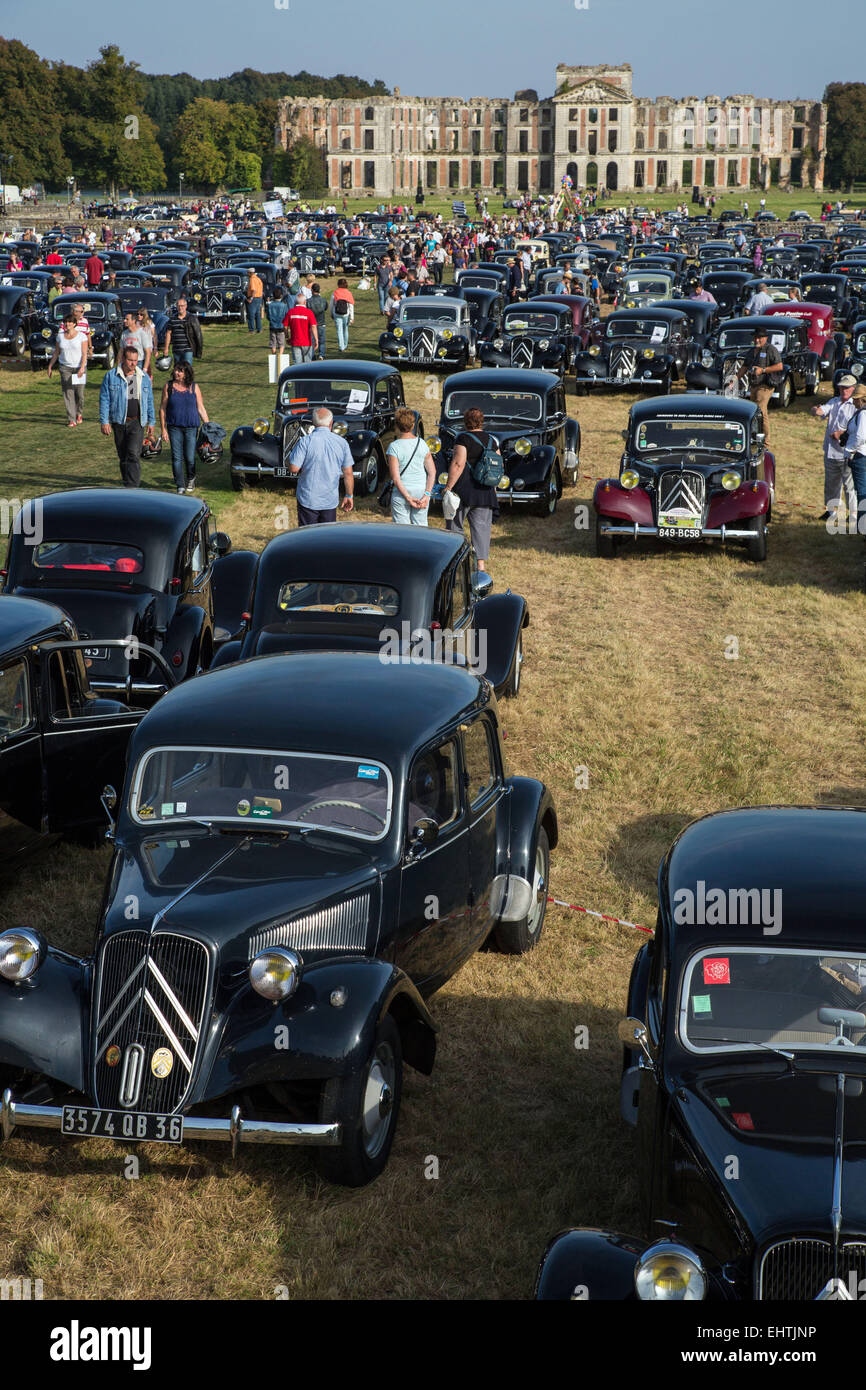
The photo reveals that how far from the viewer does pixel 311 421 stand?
18812 mm

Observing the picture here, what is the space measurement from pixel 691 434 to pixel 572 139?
6804 inches

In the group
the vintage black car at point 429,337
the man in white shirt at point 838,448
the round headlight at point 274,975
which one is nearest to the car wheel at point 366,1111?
the round headlight at point 274,975

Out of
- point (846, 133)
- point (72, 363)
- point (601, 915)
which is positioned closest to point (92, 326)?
point (72, 363)

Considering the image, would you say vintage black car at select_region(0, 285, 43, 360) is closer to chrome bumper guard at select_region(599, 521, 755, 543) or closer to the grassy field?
the grassy field

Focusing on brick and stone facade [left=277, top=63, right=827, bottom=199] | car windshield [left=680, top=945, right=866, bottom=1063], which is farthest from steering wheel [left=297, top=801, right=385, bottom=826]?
brick and stone facade [left=277, top=63, right=827, bottom=199]

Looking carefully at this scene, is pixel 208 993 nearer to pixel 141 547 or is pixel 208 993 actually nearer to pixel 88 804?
pixel 88 804

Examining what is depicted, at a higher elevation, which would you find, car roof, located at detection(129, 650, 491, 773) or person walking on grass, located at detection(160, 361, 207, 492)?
person walking on grass, located at detection(160, 361, 207, 492)

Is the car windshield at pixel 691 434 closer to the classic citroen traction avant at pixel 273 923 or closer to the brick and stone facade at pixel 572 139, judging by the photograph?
the classic citroen traction avant at pixel 273 923

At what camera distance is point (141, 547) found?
11.3 m

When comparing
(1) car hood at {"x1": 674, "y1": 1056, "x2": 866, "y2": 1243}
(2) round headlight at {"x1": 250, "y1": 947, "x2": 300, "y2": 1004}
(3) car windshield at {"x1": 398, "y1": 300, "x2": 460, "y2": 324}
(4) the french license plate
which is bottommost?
(4) the french license plate

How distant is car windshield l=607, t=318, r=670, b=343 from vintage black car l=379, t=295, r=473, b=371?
129 inches

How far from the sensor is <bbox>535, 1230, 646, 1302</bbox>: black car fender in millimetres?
4586

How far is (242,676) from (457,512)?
23.8 feet
